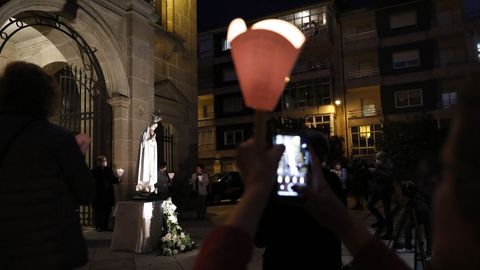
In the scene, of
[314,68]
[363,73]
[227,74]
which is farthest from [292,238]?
[227,74]

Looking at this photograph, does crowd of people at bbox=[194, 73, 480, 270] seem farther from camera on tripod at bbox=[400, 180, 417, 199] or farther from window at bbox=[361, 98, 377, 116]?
window at bbox=[361, 98, 377, 116]

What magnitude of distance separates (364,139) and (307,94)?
5.67 m

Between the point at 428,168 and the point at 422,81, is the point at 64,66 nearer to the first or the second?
the point at 428,168

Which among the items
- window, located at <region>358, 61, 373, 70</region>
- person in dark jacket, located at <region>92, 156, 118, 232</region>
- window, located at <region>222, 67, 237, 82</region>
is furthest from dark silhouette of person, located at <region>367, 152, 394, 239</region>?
window, located at <region>222, 67, 237, 82</region>

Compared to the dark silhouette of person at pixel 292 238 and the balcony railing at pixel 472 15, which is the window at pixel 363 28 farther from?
→ the dark silhouette of person at pixel 292 238

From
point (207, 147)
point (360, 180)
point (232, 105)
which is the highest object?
point (232, 105)

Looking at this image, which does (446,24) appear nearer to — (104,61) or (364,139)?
(364,139)

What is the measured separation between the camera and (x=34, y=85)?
241cm

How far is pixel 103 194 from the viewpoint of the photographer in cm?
983

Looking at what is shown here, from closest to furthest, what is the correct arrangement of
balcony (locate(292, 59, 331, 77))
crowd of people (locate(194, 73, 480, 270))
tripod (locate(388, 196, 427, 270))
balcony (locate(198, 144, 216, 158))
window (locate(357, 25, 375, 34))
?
crowd of people (locate(194, 73, 480, 270))
tripod (locate(388, 196, 427, 270))
balcony (locate(292, 59, 331, 77))
window (locate(357, 25, 375, 34))
balcony (locate(198, 144, 216, 158))

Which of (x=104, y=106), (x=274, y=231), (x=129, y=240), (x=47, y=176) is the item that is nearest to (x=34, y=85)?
(x=47, y=176)

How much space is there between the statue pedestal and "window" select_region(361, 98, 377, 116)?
26.9 metres

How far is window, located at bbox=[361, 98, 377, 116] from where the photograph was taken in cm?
3192

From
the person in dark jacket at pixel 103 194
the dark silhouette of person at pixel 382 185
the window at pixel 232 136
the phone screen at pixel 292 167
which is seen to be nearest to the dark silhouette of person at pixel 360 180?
the dark silhouette of person at pixel 382 185
